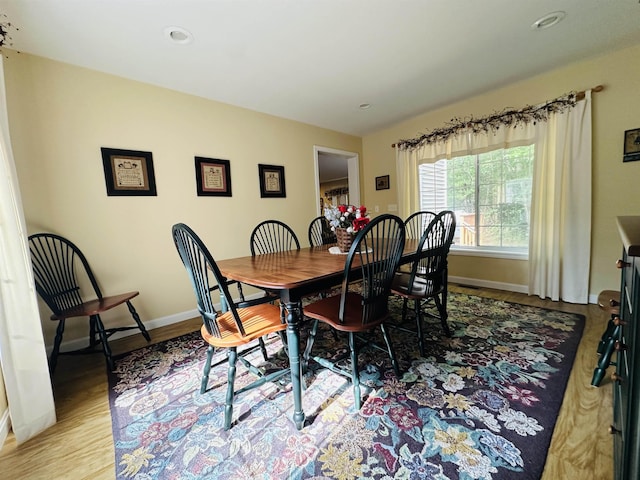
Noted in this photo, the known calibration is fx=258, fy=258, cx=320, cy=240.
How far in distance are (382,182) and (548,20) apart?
266cm

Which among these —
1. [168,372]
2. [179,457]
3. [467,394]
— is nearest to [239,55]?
[168,372]

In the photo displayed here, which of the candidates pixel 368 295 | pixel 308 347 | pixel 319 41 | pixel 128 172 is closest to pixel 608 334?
pixel 368 295

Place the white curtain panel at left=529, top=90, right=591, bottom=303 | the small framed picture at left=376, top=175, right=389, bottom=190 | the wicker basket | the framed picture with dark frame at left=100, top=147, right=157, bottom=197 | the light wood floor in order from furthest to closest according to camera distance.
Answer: the small framed picture at left=376, top=175, right=389, bottom=190 < the white curtain panel at left=529, top=90, right=591, bottom=303 < the framed picture with dark frame at left=100, top=147, right=157, bottom=197 < the wicker basket < the light wood floor

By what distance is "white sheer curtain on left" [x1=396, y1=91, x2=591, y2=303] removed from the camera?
2574 millimetres

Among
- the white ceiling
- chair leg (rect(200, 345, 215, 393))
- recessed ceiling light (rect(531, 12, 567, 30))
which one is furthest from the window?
chair leg (rect(200, 345, 215, 393))

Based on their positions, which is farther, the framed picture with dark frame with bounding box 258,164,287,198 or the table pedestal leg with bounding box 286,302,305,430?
the framed picture with dark frame with bounding box 258,164,287,198

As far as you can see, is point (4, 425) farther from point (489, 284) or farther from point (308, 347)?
point (489, 284)

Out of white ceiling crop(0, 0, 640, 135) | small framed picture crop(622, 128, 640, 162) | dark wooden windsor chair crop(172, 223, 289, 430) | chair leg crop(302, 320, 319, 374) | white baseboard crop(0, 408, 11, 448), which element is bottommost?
white baseboard crop(0, 408, 11, 448)

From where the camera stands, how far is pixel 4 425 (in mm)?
1326

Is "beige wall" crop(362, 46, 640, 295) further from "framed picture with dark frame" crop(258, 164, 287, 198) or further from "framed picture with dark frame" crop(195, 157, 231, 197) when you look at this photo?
"framed picture with dark frame" crop(195, 157, 231, 197)

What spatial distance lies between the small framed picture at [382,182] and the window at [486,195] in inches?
24.4

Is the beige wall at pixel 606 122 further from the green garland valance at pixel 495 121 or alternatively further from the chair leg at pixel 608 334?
the chair leg at pixel 608 334

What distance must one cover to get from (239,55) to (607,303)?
306 cm

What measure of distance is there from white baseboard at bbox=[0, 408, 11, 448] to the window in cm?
429
